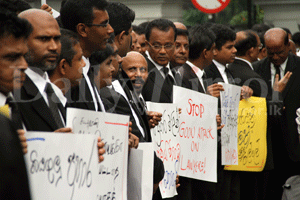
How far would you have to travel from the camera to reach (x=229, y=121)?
5.79m

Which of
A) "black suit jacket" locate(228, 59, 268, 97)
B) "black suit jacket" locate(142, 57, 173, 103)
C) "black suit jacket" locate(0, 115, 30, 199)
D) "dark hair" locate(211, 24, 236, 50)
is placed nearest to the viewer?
"black suit jacket" locate(0, 115, 30, 199)

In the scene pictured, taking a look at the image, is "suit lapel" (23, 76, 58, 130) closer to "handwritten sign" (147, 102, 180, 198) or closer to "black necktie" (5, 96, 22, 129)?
"black necktie" (5, 96, 22, 129)

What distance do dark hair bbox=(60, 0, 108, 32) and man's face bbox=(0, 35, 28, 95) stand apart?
138 centimetres

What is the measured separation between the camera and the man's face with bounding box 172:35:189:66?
18.2ft

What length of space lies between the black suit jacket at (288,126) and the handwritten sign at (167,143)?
2.41 m

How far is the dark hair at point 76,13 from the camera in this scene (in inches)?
143

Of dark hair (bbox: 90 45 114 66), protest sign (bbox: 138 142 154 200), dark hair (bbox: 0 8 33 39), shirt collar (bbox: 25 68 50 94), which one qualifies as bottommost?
protest sign (bbox: 138 142 154 200)

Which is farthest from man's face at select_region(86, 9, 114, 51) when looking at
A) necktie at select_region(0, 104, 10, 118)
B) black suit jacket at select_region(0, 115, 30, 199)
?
black suit jacket at select_region(0, 115, 30, 199)

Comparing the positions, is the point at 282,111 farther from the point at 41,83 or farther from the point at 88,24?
the point at 41,83

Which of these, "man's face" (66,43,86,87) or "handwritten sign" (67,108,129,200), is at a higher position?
"man's face" (66,43,86,87)

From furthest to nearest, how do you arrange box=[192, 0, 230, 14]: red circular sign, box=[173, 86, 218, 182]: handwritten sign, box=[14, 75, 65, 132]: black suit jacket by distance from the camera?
box=[192, 0, 230, 14]: red circular sign < box=[173, 86, 218, 182]: handwritten sign < box=[14, 75, 65, 132]: black suit jacket

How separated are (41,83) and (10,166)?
4.40 feet

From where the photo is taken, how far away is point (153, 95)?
4.59 meters

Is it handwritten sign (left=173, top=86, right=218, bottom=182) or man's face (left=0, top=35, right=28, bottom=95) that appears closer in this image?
man's face (left=0, top=35, right=28, bottom=95)
